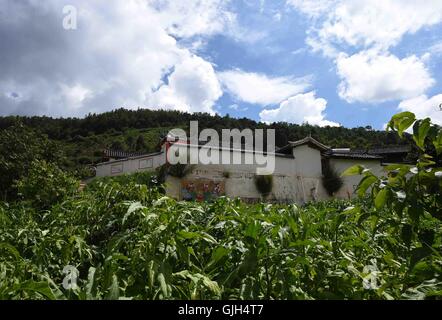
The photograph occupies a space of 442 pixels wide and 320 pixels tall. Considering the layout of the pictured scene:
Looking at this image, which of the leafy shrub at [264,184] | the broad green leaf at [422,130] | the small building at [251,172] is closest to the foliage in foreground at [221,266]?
the broad green leaf at [422,130]

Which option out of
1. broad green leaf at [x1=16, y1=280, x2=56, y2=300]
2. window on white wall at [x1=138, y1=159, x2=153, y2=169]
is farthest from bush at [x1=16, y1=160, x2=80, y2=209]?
window on white wall at [x1=138, y1=159, x2=153, y2=169]

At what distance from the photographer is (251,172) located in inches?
675

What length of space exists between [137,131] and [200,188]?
98.3 feet

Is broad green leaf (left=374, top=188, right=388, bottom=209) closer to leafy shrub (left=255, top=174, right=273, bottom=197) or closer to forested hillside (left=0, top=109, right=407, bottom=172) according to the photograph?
leafy shrub (left=255, top=174, right=273, bottom=197)

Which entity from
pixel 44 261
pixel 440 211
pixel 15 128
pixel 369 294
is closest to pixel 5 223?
pixel 44 261

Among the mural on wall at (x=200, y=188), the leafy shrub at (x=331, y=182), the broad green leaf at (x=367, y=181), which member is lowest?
the broad green leaf at (x=367, y=181)

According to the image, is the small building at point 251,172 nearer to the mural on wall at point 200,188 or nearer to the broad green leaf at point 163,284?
the mural on wall at point 200,188

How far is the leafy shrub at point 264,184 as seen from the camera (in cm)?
1708

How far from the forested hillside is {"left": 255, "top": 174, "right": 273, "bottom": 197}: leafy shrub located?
14315mm

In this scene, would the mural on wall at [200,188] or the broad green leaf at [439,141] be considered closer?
the broad green leaf at [439,141]

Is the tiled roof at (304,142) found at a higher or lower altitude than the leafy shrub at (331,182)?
higher

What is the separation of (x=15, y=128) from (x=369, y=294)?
20.4m

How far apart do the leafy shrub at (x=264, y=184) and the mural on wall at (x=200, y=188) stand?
1.73m

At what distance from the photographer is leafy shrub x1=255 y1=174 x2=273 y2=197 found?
17078 millimetres
